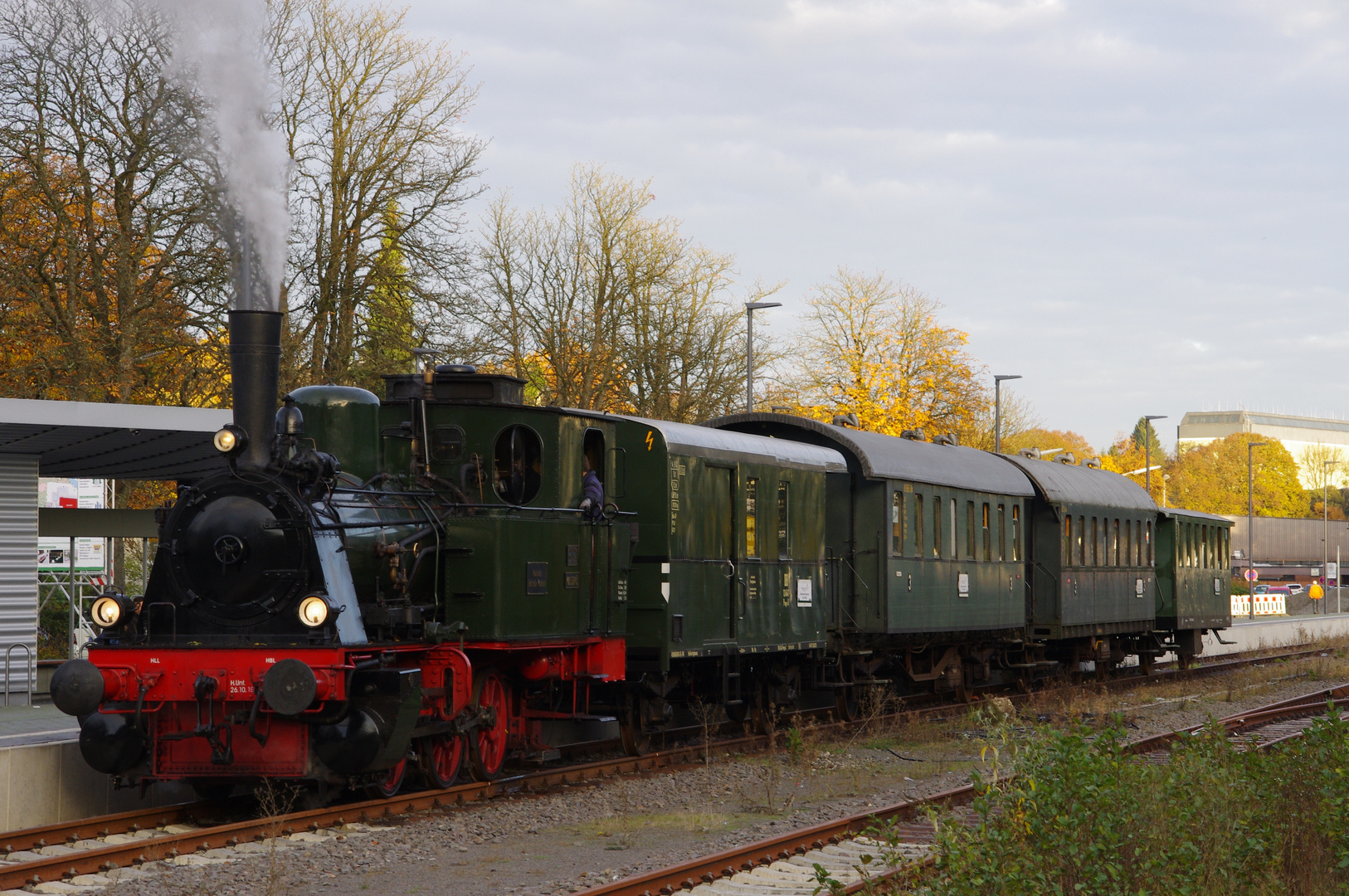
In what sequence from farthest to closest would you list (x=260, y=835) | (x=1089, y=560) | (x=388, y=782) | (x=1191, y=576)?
1. (x=1191, y=576)
2. (x=1089, y=560)
3. (x=388, y=782)
4. (x=260, y=835)

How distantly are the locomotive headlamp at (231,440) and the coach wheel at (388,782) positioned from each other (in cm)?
257

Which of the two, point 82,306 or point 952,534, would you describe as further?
point 82,306

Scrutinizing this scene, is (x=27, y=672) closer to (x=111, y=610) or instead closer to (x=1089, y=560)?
(x=111, y=610)

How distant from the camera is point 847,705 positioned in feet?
56.7

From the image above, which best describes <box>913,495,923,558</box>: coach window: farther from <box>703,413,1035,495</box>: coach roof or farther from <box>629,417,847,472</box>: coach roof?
<box>629,417,847,472</box>: coach roof

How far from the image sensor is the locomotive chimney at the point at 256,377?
9711 mm

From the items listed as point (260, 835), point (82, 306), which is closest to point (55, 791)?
point (260, 835)

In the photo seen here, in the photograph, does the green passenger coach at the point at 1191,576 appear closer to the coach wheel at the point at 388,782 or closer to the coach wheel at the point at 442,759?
the coach wheel at the point at 442,759

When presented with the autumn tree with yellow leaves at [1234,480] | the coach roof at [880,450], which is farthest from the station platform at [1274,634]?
the autumn tree with yellow leaves at [1234,480]

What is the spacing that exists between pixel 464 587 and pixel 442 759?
148cm

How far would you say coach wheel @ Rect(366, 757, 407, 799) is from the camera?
10.5 m

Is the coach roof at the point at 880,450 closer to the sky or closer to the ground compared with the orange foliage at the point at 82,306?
closer to the ground

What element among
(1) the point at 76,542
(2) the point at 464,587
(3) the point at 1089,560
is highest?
(1) the point at 76,542

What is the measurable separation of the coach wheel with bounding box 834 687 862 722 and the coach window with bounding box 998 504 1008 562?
388 centimetres
